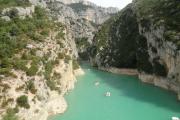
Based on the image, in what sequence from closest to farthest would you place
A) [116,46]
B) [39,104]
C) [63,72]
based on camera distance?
[39,104] → [63,72] → [116,46]

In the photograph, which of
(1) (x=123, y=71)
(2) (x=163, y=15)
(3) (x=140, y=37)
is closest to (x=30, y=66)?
(2) (x=163, y=15)

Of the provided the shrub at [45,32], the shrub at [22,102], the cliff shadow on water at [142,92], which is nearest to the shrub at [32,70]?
the shrub at [22,102]

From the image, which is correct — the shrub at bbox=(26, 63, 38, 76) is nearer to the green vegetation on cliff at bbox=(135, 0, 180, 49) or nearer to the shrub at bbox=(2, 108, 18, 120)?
the shrub at bbox=(2, 108, 18, 120)

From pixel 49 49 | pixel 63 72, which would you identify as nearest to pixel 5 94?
pixel 49 49

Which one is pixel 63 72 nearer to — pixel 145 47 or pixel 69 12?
pixel 145 47

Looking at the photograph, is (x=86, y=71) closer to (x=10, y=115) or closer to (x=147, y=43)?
(x=147, y=43)

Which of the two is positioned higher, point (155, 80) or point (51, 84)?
point (51, 84)

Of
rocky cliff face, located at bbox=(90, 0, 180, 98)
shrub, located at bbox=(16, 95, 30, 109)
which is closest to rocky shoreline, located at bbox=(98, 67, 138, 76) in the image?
rocky cliff face, located at bbox=(90, 0, 180, 98)

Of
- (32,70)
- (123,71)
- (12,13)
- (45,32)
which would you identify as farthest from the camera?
(123,71)
